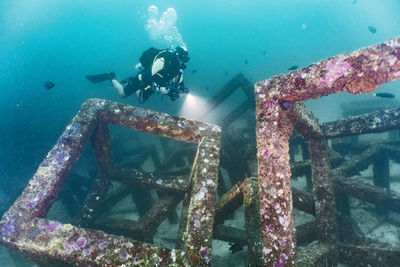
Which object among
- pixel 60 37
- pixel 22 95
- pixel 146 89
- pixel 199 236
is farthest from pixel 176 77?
pixel 60 37

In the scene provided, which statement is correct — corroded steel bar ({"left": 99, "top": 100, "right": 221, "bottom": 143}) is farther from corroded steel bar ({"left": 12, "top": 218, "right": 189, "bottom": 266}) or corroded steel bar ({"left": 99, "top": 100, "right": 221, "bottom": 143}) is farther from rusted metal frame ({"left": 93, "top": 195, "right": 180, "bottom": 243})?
corroded steel bar ({"left": 12, "top": 218, "right": 189, "bottom": 266})

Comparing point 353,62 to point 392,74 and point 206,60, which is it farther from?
point 206,60

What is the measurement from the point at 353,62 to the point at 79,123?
355 cm

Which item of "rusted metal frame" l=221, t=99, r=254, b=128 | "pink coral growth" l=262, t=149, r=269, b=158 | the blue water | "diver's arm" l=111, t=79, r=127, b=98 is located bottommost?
"pink coral growth" l=262, t=149, r=269, b=158

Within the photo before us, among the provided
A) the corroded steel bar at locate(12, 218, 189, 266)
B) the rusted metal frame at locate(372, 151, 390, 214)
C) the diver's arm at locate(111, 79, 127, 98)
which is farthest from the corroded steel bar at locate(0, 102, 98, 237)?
the rusted metal frame at locate(372, 151, 390, 214)

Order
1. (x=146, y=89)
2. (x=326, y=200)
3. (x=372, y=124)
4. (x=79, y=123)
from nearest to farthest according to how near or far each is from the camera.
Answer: (x=326, y=200)
(x=79, y=123)
(x=372, y=124)
(x=146, y=89)

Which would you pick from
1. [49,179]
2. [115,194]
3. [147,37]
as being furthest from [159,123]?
[147,37]

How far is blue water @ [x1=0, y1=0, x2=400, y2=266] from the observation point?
68.6m

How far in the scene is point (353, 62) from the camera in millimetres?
1820

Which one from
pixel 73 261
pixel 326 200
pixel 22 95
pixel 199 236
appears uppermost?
pixel 22 95

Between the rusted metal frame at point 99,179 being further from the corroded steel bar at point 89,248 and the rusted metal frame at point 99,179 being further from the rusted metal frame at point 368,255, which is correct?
the rusted metal frame at point 368,255

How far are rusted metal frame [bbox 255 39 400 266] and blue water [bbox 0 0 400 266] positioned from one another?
46.9 m

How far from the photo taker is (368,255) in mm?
3014

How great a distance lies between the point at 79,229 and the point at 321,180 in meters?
3.23
